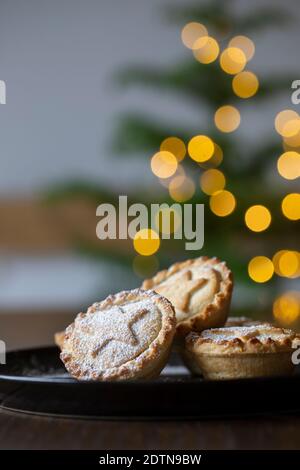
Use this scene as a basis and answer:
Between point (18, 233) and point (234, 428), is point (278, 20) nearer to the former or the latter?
point (18, 233)

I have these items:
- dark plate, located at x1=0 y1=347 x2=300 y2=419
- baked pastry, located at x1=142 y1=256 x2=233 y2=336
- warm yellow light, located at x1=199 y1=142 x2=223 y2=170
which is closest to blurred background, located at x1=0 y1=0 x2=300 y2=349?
warm yellow light, located at x1=199 y1=142 x2=223 y2=170

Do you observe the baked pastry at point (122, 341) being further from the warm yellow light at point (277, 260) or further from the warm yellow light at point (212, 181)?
the warm yellow light at point (277, 260)

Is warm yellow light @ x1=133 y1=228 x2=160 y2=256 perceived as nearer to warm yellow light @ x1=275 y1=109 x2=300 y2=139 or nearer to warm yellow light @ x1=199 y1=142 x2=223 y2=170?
warm yellow light @ x1=199 y1=142 x2=223 y2=170

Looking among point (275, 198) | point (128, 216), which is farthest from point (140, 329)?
point (128, 216)

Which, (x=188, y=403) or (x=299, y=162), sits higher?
(x=299, y=162)

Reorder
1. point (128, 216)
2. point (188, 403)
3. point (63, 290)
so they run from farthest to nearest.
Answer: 1. point (63, 290)
2. point (128, 216)
3. point (188, 403)

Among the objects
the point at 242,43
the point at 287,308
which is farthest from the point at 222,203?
the point at 242,43
